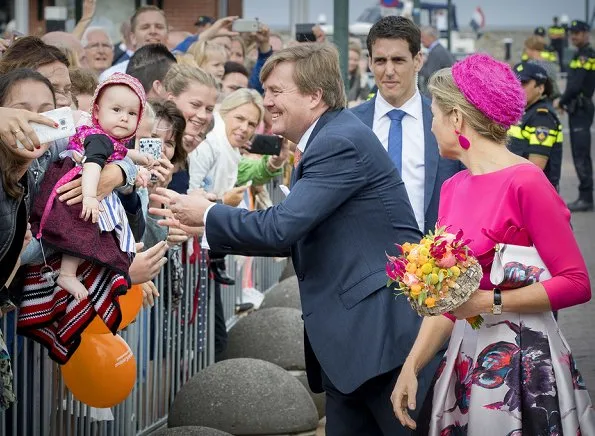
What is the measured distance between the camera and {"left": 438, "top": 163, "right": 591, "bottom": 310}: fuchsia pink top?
4.72 metres

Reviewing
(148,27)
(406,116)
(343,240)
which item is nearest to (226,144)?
(406,116)

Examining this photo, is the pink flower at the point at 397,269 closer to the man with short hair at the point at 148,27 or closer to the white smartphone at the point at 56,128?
the white smartphone at the point at 56,128

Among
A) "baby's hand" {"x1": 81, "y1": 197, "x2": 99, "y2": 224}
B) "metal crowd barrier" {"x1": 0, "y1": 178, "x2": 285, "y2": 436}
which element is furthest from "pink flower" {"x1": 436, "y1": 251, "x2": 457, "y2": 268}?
"metal crowd barrier" {"x1": 0, "y1": 178, "x2": 285, "y2": 436}

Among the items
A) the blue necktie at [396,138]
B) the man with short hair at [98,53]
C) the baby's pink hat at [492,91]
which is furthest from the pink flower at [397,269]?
the man with short hair at [98,53]

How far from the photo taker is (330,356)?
5.45m

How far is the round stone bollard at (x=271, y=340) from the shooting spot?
9.16m

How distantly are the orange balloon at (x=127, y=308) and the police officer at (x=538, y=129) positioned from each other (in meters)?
5.19

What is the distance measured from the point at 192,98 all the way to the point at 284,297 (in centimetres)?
318

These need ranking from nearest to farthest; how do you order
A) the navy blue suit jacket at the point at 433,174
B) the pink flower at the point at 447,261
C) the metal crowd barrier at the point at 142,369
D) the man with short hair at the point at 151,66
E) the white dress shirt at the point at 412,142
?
the pink flower at the point at 447,261
the metal crowd barrier at the point at 142,369
the navy blue suit jacket at the point at 433,174
the white dress shirt at the point at 412,142
the man with short hair at the point at 151,66

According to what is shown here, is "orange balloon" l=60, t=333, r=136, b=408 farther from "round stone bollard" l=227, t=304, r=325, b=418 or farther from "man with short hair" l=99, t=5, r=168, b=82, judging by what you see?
"man with short hair" l=99, t=5, r=168, b=82

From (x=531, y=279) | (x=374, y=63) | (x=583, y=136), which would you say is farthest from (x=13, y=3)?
(x=531, y=279)

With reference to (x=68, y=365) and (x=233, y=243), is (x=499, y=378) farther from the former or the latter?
(x=68, y=365)

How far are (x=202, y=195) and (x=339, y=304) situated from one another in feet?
2.51

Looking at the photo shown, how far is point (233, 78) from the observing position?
1196cm
